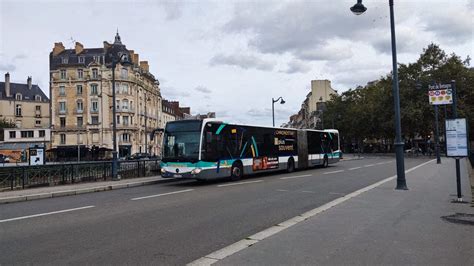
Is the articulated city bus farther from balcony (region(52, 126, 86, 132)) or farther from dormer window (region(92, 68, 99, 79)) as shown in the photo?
dormer window (region(92, 68, 99, 79))

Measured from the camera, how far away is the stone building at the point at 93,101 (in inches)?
3216

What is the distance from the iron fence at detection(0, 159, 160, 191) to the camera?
16281 mm

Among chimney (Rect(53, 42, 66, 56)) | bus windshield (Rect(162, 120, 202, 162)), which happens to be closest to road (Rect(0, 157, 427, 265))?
bus windshield (Rect(162, 120, 202, 162))

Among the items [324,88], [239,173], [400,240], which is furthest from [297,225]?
[324,88]

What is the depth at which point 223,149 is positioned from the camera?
752 inches

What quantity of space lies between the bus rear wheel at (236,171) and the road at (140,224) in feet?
18.1

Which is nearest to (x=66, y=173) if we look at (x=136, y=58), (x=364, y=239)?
(x=364, y=239)

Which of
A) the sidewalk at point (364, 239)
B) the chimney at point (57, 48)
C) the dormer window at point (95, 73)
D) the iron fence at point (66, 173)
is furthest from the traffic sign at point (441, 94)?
the chimney at point (57, 48)

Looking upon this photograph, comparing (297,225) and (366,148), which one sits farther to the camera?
(366,148)

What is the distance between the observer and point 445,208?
1021cm

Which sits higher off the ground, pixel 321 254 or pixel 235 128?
pixel 235 128

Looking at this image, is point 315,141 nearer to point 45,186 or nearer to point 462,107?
point 45,186

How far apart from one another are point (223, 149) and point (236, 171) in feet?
5.19

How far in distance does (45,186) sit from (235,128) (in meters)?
9.00
